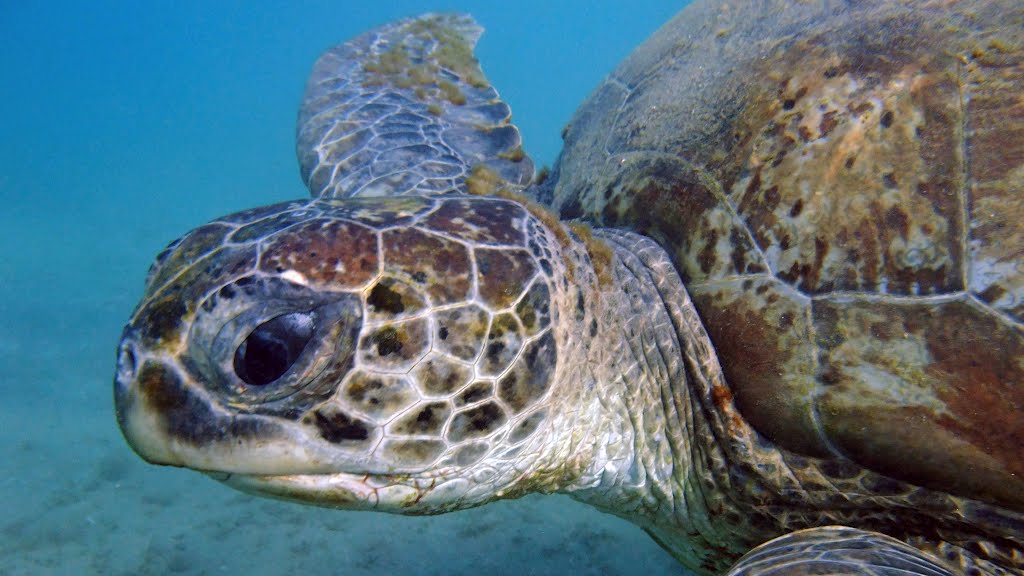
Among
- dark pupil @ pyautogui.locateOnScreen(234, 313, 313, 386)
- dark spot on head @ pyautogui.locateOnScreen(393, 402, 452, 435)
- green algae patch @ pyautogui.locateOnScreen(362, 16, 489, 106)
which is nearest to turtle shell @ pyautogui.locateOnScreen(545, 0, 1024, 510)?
dark spot on head @ pyautogui.locateOnScreen(393, 402, 452, 435)

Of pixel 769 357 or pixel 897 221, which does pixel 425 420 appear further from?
pixel 897 221

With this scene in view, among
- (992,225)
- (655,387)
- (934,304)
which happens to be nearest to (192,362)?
(655,387)

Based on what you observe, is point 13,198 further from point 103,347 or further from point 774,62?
point 774,62

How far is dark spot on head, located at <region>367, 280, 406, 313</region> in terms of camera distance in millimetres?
1551

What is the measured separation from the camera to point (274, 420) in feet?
4.86

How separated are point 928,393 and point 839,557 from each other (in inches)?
19.1

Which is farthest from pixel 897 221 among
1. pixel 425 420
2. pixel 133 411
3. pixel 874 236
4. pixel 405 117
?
pixel 405 117

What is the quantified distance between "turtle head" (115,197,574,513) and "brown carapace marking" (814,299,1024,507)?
801mm

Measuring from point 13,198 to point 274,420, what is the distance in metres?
28.6

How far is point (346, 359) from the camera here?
1.51m

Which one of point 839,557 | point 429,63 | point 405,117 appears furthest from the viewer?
point 429,63

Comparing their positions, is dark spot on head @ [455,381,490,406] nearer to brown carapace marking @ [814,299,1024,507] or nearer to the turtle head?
the turtle head

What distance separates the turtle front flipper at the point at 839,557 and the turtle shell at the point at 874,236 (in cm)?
21

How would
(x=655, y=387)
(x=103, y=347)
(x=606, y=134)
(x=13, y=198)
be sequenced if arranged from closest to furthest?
(x=655, y=387), (x=606, y=134), (x=103, y=347), (x=13, y=198)
